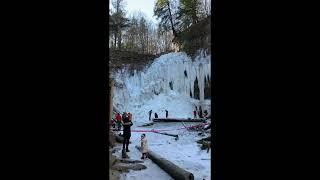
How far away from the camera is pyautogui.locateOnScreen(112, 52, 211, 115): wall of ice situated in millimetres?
34031

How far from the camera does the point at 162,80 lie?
1426 inches

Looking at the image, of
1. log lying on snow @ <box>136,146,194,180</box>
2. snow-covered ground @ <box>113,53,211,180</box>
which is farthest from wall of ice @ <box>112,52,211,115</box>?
log lying on snow @ <box>136,146,194,180</box>

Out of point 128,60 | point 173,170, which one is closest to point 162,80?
point 128,60

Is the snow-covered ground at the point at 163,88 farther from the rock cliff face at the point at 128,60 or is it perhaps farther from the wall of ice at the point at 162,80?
the rock cliff face at the point at 128,60

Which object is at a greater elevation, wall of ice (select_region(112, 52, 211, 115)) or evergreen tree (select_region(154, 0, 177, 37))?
evergreen tree (select_region(154, 0, 177, 37))

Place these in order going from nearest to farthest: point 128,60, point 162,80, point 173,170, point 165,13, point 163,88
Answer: point 173,170, point 163,88, point 162,80, point 128,60, point 165,13

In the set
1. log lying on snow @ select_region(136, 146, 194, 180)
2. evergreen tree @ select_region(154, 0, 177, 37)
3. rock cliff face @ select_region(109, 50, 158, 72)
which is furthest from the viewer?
evergreen tree @ select_region(154, 0, 177, 37)

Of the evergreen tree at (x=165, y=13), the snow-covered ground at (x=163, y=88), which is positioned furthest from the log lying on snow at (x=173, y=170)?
the evergreen tree at (x=165, y=13)

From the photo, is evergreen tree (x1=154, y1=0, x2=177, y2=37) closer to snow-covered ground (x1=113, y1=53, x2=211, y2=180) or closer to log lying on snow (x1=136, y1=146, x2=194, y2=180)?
snow-covered ground (x1=113, y1=53, x2=211, y2=180)

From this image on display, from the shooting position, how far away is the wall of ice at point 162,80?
112 ft

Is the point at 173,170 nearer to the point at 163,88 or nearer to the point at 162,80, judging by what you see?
the point at 163,88
